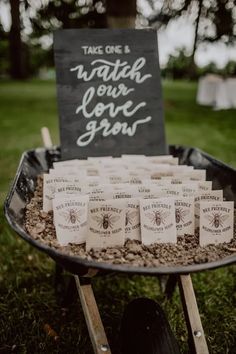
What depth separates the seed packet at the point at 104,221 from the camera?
4.28 ft

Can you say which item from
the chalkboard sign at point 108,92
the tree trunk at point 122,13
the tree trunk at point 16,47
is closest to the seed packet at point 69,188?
the chalkboard sign at point 108,92

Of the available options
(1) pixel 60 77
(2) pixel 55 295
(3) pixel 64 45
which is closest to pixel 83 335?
(2) pixel 55 295

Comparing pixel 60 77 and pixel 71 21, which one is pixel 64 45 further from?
pixel 71 21

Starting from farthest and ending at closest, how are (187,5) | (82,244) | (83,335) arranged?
(187,5), (83,335), (82,244)

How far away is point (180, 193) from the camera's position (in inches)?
61.4

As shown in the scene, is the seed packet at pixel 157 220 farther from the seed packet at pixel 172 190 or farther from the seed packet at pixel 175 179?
the seed packet at pixel 175 179

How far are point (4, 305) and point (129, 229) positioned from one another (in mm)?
1078

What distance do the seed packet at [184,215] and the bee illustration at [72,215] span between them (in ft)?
1.05

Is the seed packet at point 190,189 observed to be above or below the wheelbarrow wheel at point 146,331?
above

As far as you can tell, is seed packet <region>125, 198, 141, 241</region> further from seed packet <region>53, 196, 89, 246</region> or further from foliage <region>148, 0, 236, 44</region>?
foliage <region>148, 0, 236, 44</region>

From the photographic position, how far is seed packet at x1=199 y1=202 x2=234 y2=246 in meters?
1.38

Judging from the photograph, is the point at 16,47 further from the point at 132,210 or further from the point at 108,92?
the point at 132,210

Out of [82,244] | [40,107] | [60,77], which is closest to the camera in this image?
[82,244]

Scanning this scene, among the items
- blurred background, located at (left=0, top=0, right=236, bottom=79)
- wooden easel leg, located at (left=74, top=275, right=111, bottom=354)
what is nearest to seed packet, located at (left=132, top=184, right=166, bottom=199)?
wooden easel leg, located at (left=74, top=275, right=111, bottom=354)
